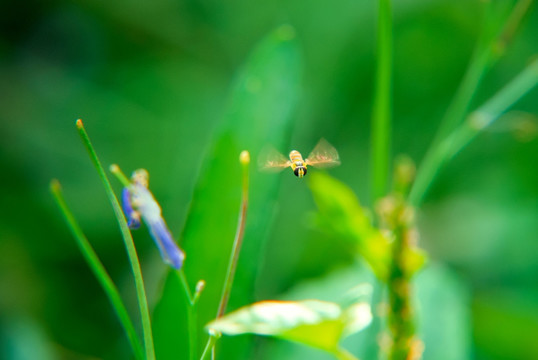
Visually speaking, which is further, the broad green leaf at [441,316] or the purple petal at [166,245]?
the broad green leaf at [441,316]

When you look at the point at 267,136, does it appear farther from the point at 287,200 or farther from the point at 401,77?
the point at 401,77

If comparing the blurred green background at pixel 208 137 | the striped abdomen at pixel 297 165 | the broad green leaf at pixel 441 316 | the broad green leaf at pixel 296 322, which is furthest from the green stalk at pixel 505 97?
the broad green leaf at pixel 296 322

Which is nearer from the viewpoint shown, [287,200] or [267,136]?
[267,136]

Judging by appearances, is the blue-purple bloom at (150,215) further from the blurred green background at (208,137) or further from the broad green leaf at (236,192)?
the blurred green background at (208,137)

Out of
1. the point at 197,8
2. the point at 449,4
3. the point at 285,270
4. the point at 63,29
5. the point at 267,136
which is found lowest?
the point at 267,136

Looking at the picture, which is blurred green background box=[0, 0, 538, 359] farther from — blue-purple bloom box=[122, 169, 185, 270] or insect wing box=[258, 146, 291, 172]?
blue-purple bloom box=[122, 169, 185, 270]

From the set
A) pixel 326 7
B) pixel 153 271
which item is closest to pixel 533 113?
pixel 326 7

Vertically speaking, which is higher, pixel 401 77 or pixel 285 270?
pixel 401 77
